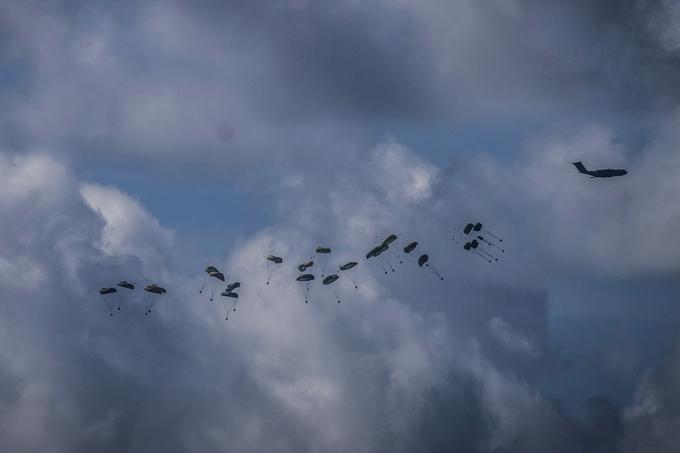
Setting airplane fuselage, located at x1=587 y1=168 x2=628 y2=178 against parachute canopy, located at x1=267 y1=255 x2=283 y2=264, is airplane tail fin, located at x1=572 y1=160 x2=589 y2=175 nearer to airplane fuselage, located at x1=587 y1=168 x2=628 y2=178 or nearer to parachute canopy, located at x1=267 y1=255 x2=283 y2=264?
airplane fuselage, located at x1=587 y1=168 x2=628 y2=178

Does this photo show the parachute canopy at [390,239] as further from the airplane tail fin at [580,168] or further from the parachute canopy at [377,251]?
the airplane tail fin at [580,168]

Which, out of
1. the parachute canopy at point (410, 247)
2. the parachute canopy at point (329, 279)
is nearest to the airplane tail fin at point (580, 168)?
the parachute canopy at point (410, 247)

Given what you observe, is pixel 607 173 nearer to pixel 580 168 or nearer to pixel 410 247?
pixel 580 168

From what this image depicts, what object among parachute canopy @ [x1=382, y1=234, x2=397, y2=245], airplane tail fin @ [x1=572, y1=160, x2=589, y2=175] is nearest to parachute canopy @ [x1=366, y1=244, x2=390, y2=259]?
parachute canopy @ [x1=382, y1=234, x2=397, y2=245]

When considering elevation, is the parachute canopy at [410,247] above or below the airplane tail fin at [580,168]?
below

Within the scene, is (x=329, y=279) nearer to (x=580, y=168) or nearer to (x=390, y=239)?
(x=390, y=239)

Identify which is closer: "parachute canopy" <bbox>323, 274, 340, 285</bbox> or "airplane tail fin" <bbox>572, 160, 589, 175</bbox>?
"airplane tail fin" <bbox>572, 160, 589, 175</bbox>

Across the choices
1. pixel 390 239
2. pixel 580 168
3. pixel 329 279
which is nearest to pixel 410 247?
pixel 390 239

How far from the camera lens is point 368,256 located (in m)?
172

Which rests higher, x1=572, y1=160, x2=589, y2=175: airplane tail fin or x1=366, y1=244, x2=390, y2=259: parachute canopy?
x1=572, y1=160, x2=589, y2=175: airplane tail fin

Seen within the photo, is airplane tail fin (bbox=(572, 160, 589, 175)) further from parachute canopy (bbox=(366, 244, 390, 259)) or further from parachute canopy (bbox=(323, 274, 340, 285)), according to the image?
parachute canopy (bbox=(323, 274, 340, 285))

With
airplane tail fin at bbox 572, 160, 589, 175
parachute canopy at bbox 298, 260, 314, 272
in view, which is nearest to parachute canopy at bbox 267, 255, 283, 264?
parachute canopy at bbox 298, 260, 314, 272

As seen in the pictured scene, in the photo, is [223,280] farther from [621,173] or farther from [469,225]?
[621,173]

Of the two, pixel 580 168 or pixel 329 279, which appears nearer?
pixel 580 168
